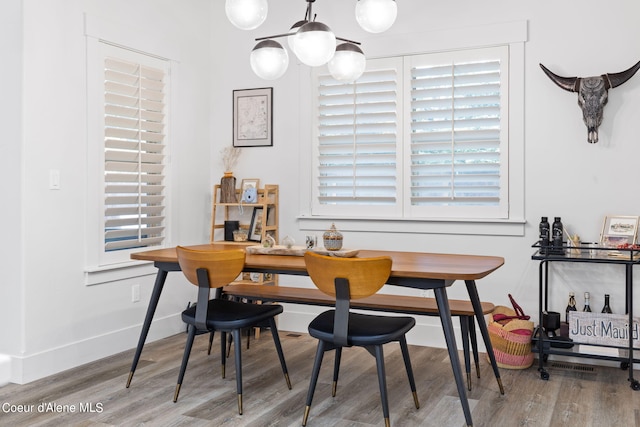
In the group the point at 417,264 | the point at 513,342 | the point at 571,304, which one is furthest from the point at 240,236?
the point at 571,304

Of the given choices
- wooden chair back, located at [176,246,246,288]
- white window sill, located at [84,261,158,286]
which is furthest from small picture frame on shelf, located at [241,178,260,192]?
wooden chair back, located at [176,246,246,288]

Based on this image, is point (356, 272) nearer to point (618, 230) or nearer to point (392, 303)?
point (392, 303)

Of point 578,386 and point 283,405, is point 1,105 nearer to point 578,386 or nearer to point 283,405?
point 283,405

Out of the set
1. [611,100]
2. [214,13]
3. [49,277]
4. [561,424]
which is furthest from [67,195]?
[611,100]

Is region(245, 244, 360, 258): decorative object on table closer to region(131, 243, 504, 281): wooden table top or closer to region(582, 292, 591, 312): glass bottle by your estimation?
region(131, 243, 504, 281): wooden table top

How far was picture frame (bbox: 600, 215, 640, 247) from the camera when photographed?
3559 millimetres

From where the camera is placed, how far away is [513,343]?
3566mm

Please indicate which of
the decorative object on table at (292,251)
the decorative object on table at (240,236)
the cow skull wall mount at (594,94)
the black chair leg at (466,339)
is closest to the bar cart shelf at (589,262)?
the black chair leg at (466,339)

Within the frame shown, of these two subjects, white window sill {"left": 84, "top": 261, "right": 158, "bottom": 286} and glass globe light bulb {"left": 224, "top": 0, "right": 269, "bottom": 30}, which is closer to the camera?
glass globe light bulb {"left": 224, "top": 0, "right": 269, "bottom": 30}

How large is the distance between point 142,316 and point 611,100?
3.55 m

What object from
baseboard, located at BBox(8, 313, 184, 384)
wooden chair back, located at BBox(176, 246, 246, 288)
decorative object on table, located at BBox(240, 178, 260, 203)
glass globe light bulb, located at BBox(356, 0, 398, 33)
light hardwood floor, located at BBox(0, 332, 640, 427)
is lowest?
light hardwood floor, located at BBox(0, 332, 640, 427)

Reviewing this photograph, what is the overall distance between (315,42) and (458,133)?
5.92ft

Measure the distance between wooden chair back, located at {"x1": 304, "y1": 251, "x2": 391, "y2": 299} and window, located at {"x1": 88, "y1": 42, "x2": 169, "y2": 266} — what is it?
6.45 ft

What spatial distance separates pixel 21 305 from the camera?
3.36m
